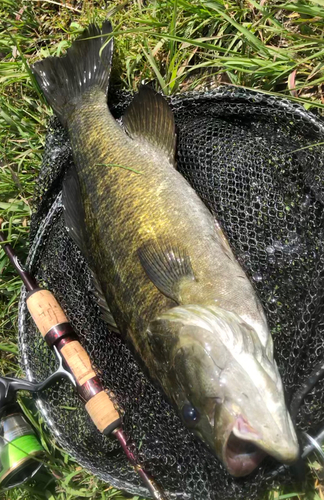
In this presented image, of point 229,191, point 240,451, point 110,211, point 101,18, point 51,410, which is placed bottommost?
point 51,410

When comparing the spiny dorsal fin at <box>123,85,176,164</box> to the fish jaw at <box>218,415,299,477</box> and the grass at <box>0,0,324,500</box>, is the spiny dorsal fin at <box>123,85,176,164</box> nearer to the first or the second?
the grass at <box>0,0,324,500</box>

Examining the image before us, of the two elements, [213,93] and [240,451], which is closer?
[240,451]

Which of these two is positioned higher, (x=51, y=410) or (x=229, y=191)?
(x=229, y=191)

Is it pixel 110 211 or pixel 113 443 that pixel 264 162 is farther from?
pixel 113 443

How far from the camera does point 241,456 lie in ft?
Result: 5.64

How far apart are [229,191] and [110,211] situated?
614mm

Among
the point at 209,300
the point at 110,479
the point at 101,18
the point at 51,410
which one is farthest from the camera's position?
the point at 101,18

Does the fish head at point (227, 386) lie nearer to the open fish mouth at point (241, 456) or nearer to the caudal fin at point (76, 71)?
the open fish mouth at point (241, 456)

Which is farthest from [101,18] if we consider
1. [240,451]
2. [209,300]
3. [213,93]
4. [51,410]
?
[240,451]

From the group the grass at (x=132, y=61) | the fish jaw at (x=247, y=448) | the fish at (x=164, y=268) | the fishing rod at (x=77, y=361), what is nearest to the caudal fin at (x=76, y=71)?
the fish at (x=164, y=268)

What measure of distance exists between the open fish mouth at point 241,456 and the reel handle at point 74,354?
0.82m

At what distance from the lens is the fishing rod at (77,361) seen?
7.75 feet

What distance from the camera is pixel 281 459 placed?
1.58m

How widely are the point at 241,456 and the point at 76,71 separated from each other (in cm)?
228
